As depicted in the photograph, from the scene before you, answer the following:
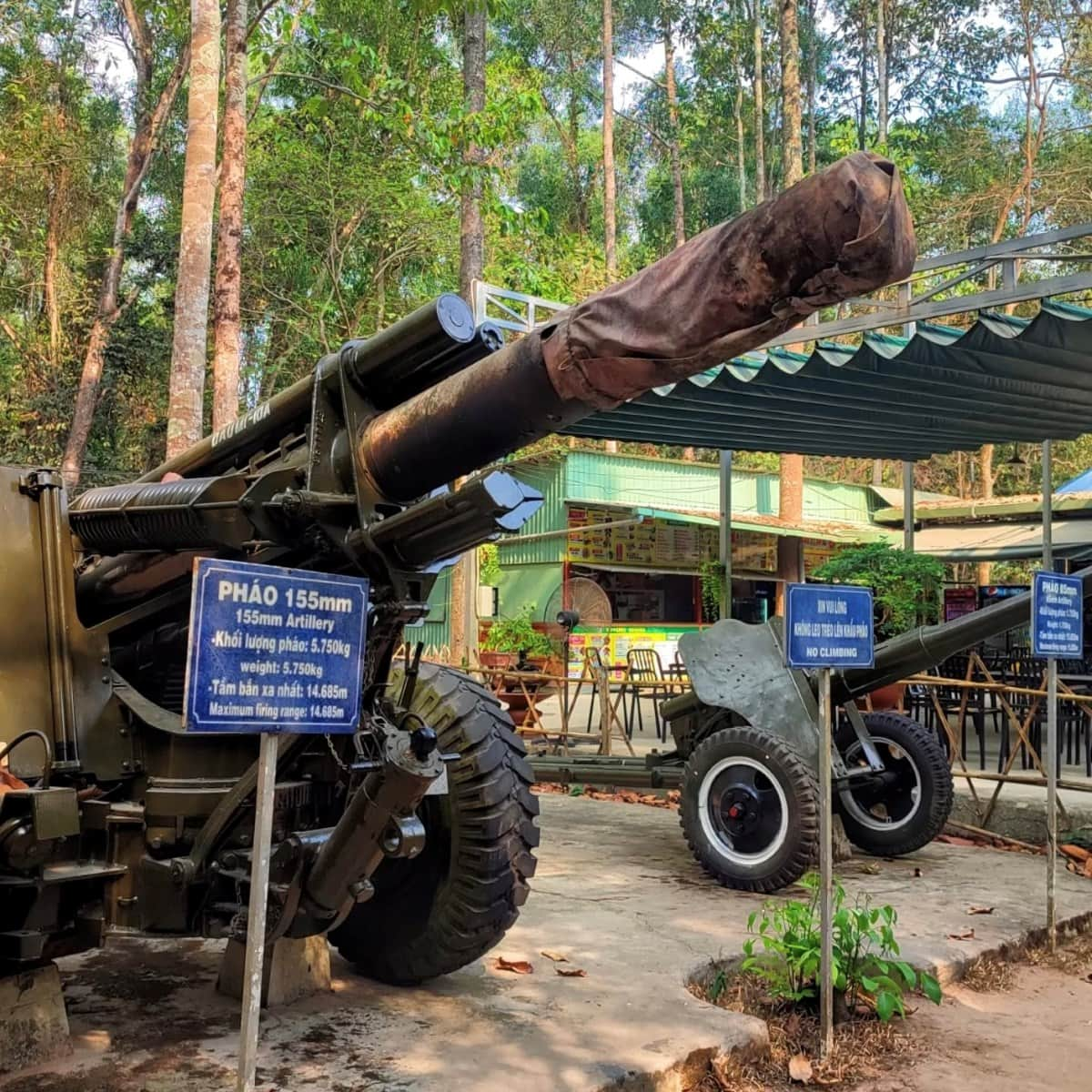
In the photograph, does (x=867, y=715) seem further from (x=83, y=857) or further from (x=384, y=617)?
(x=83, y=857)

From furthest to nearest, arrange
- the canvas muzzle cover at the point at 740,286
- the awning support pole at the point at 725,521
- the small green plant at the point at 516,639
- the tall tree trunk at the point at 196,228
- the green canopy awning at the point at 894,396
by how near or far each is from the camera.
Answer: the small green plant at the point at 516,639 → the awning support pole at the point at 725,521 → the tall tree trunk at the point at 196,228 → the green canopy awning at the point at 894,396 → the canvas muzzle cover at the point at 740,286

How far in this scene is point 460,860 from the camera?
4125mm

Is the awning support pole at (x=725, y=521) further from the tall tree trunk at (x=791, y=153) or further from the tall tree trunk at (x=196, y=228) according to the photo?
the tall tree trunk at (x=791, y=153)

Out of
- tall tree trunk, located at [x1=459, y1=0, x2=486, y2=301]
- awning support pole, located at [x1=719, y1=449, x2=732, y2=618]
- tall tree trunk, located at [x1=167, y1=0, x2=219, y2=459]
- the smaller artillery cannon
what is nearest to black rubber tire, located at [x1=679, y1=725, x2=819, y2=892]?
the smaller artillery cannon

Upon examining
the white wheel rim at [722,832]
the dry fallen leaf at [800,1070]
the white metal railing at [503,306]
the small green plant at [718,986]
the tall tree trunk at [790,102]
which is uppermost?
the tall tree trunk at [790,102]

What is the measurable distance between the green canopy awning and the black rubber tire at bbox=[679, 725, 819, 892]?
2.63m

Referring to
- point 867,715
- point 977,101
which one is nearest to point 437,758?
point 867,715

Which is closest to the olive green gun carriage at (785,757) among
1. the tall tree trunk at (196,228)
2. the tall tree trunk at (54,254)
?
the tall tree trunk at (196,228)

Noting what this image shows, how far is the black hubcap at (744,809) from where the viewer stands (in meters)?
6.17

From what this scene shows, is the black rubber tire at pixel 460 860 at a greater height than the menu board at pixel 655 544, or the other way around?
the menu board at pixel 655 544

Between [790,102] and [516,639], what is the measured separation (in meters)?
10.9

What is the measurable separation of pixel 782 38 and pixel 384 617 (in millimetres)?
21478

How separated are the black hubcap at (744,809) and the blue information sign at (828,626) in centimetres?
157

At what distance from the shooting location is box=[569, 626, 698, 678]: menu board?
19.9 metres
